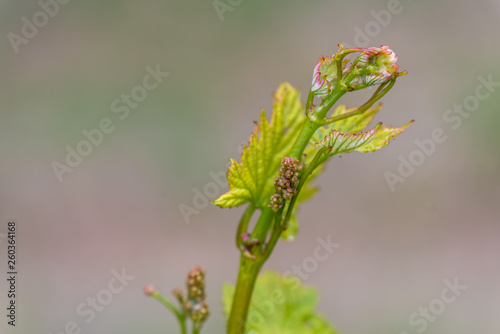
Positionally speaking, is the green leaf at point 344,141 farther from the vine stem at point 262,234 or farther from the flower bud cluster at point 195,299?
the flower bud cluster at point 195,299

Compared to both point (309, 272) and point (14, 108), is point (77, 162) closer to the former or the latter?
point (14, 108)

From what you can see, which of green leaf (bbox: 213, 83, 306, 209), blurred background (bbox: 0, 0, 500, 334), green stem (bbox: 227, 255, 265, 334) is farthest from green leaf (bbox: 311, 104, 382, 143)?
blurred background (bbox: 0, 0, 500, 334)

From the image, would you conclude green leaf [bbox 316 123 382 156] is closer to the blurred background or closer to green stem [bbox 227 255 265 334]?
green stem [bbox 227 255 265 334]

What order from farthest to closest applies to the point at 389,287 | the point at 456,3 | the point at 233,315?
the point at 456,3 → the point at 389,287 → the point at 233,315

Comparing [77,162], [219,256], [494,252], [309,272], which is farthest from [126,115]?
[494,252]

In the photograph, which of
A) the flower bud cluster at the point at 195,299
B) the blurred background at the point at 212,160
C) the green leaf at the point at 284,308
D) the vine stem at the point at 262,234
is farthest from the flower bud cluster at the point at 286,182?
the blurred background at the point at 212,160

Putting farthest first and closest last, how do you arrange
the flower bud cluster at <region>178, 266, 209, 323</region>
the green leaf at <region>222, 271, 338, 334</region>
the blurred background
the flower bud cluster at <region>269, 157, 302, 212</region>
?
1. the blurred background
2. the green leaf at <region>222, 271, 338, 334</region>
3. the flower bud cluster at <region>178, 266, 209, 323</region>
4. the flower bud cluster at <region>269, 157, 302, 212</region>

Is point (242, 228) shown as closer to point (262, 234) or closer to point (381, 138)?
point (262, 234)
